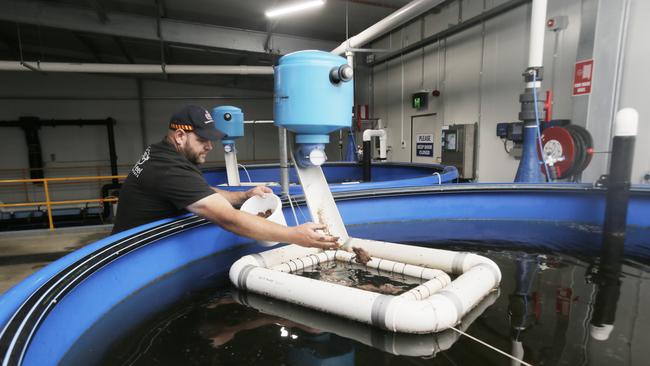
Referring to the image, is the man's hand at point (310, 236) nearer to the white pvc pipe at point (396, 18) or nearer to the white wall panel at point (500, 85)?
the white pvc pipe at point (396, 18)

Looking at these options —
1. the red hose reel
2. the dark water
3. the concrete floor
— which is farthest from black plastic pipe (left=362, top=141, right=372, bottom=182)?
the concrete floor

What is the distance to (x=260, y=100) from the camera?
32.4 feet

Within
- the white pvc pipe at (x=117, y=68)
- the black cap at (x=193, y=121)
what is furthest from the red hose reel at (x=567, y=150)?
the white pvc pipe at (x=117, y=68)

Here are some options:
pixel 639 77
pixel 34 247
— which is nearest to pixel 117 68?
pixel 34 247

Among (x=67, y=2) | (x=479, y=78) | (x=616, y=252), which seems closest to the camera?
(x=616, y=252)

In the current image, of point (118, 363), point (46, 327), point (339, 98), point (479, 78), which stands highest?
point (479, 78)

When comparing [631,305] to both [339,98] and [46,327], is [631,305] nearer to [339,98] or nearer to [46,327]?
[339,98]

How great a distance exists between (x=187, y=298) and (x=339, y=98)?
975mm

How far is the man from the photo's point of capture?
1277 millimetres

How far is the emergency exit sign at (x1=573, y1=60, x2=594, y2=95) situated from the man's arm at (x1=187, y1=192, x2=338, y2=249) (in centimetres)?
343

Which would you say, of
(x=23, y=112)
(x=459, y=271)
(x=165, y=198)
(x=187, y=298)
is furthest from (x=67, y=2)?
(x=459, y=271)

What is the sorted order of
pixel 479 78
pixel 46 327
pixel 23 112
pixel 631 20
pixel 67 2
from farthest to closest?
pixel 23 112 < pixel 67 2 < pixel 479 78 < pixel 631 20 < pixel 46 327

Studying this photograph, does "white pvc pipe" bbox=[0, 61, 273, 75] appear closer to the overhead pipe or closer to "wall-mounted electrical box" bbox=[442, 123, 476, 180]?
"wall-mounted electrical box" bbox=[442, 123, 476, 180]

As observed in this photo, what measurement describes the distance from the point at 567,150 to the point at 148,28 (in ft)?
19.6
